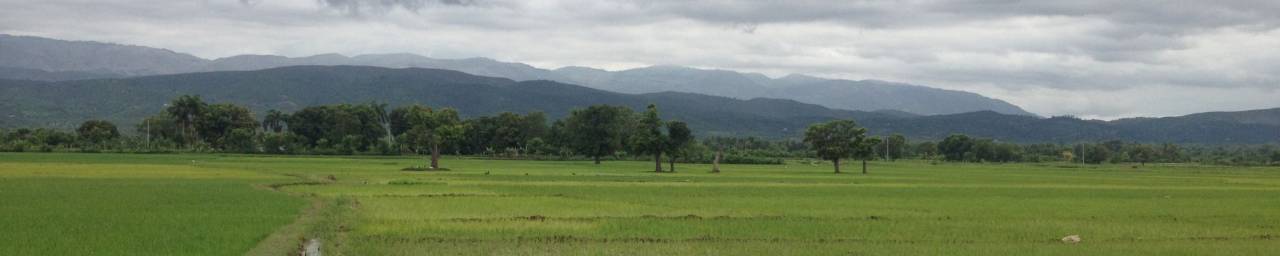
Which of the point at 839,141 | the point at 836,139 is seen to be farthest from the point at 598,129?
the point at 839,141

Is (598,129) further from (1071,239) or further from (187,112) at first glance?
(1071,239)

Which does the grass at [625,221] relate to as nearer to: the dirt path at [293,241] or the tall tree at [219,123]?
the dirt path at [293,241]

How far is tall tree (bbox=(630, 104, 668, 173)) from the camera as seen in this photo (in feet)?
261

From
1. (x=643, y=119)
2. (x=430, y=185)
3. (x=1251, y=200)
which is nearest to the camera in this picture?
(x=1251, y=200)

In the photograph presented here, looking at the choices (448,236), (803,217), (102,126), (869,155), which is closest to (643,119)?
(869,155)

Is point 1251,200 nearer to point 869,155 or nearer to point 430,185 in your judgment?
point 430,185

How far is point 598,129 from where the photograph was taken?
115000 millimetres

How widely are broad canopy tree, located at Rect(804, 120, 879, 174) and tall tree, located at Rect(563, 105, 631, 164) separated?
2697 centimetres

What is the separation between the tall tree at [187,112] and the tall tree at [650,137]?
82.7m

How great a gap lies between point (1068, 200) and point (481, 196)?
21.5 meters

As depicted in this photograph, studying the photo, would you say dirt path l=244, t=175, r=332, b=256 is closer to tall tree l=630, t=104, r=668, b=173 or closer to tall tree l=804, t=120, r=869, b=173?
tall tree l=630, t=104, r=668, b=173

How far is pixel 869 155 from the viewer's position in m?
88.2

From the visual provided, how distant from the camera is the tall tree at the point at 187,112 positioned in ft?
461

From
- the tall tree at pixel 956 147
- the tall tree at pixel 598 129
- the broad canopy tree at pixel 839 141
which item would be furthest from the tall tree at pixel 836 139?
the tall tree at pixel 956 147
